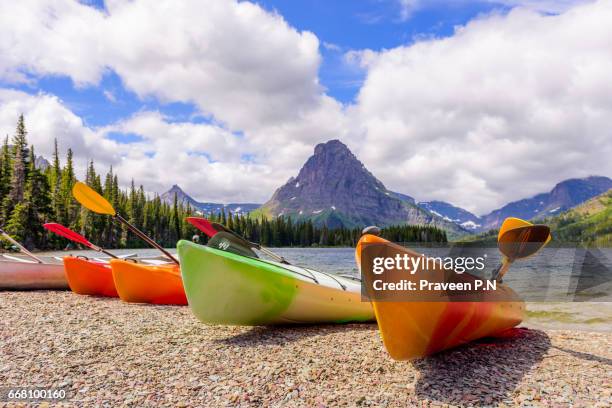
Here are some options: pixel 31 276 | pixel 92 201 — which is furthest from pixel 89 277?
pixel 92 201

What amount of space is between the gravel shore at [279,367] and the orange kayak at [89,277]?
497 centimetres

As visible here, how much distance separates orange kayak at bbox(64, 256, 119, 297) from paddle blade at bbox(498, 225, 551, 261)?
12.5 m

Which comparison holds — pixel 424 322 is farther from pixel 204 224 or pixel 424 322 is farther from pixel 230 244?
pixel 204 224

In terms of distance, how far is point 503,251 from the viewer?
764cm

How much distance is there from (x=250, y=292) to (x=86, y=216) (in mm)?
80501

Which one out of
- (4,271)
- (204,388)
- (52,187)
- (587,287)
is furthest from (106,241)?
(204,388)

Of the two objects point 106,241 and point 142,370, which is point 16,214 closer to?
point 106,241

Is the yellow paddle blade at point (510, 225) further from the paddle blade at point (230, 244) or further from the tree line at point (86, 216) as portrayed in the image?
the tree line at point (86, 216)

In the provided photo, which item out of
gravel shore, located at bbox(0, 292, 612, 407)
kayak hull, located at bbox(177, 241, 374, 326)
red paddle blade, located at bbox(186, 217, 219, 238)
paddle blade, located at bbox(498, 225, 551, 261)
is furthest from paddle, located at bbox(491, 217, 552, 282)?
red paddle blade, located at bbox(186, 217, 219, 238)

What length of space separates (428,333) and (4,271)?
16.0 metres

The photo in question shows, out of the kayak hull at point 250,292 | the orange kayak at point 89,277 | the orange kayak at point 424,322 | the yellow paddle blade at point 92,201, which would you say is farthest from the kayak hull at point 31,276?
the orange kayak at point 424,322

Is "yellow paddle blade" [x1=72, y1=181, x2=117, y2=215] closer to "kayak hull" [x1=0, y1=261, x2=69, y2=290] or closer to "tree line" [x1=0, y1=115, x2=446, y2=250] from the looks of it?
"kayak hull" [x1=0, y1=261, x2=69, y2=290]

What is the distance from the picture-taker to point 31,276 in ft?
50.9

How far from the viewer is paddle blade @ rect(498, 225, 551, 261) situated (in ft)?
24.6
